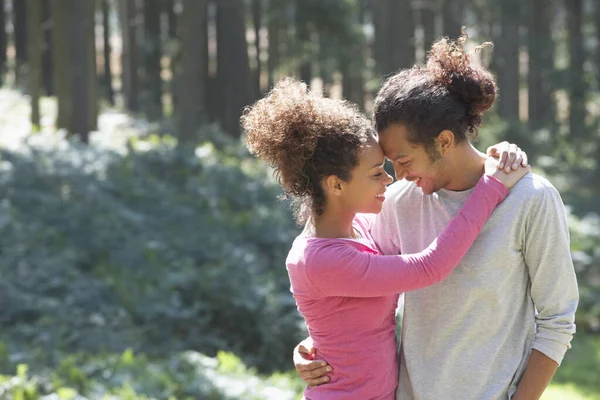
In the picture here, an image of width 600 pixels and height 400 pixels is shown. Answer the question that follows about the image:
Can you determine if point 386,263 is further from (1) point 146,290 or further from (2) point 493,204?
(1) point 146,290

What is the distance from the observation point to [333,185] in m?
2.82

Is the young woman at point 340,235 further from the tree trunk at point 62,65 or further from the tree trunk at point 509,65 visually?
the tree trunk at point 509,65

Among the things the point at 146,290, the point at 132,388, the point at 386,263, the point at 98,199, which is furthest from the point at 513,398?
the point at 98,199

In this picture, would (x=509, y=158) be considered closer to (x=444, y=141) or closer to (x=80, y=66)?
(x=444, y=141)

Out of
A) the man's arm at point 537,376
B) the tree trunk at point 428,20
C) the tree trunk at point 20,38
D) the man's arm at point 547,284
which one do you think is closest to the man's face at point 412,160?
the man's arm at point 547,284

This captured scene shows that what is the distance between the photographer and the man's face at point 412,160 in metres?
2.76

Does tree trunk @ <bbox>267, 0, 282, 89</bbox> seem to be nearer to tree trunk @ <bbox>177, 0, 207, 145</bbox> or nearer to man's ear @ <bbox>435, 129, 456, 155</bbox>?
tree trunk @ <bbox>177, 0, 207, 145</bbox>

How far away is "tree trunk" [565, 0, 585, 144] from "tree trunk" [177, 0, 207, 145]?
824cm

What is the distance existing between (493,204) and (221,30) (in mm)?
15767

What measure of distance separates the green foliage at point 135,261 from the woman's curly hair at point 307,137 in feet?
10.9

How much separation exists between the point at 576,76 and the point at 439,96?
55.8 feet

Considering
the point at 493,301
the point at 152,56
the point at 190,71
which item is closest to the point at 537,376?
the point at 493,301

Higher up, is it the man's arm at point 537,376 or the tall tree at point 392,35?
the tall tree at point 392,35

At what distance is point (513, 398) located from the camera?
2674 mm
